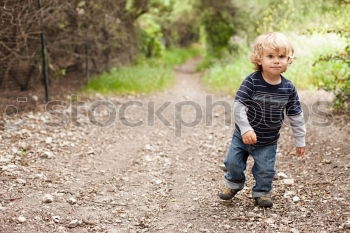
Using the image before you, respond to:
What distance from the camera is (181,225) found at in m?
3.48

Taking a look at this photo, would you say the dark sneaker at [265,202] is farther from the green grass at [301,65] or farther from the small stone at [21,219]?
the green grass at [301,65]

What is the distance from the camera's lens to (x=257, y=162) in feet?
12.5

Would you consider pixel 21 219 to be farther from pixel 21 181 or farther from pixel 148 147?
pixel 148 147

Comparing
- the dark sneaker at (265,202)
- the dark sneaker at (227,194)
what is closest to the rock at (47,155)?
the dark sneaker at (227,194)

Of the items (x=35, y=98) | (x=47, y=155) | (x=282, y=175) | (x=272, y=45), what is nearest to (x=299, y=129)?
(x=272, y=45)

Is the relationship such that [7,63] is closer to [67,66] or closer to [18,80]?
[18,80]

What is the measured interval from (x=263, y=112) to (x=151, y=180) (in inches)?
63.7

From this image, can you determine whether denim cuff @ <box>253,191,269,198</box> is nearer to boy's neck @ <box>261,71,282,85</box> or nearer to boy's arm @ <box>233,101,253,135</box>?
boy's arm @ <box>233,101,253,135</box>

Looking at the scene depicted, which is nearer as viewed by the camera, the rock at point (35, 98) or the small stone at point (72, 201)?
the small stone at point (72, 201)

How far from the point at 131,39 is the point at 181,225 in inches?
503

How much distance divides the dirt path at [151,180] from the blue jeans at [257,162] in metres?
0.23

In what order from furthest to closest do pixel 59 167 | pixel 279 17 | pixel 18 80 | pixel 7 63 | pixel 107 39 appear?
pixel 279 17 → pixel 107 39 → pixel 18 80 → pixel 7 63 → pixel 59 167

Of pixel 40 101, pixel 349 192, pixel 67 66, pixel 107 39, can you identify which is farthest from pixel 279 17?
pixel 349 192

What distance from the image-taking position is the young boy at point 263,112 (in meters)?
3.57
